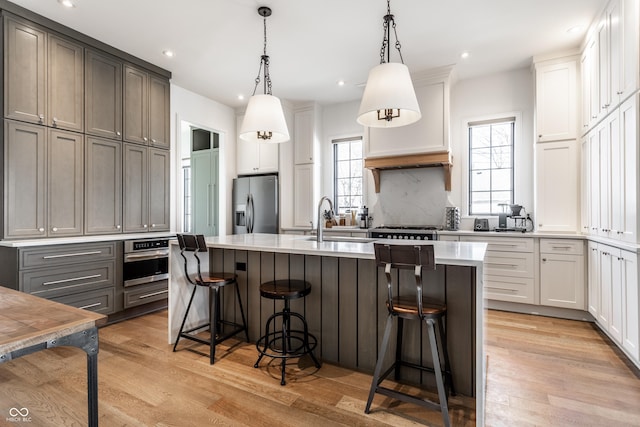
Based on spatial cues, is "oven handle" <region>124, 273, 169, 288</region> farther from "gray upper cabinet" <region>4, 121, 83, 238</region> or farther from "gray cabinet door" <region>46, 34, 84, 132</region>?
"gray cabinet door" <region>46, 34, 84, 132</region>

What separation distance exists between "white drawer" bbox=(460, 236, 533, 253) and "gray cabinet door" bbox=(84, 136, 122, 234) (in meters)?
3.98

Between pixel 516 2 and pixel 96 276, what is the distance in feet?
15.1

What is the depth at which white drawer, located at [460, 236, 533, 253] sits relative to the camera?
3.69m

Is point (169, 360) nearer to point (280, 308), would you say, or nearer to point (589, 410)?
point (280, 308)

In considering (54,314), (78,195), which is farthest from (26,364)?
(54,314)

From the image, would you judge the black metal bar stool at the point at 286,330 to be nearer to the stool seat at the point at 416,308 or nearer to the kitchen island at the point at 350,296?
the kitchen island at the point at 350,296

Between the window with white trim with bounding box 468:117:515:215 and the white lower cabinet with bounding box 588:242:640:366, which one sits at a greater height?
the window with white trim with bounding box 468:117:515:215

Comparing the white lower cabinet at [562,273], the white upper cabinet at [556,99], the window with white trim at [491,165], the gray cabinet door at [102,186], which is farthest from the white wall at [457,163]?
the gray cabinet door at [102,186]

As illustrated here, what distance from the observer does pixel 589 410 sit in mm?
1899

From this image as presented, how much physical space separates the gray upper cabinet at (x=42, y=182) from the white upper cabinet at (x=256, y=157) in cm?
248

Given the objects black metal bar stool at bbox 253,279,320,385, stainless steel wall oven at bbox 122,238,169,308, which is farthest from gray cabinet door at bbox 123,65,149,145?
black metal bar stool at bbox 253,279,320,385

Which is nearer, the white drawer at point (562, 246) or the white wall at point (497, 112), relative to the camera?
the white drawer at point (562, 246)

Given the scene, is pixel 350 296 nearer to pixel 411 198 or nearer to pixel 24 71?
pixel 411 198

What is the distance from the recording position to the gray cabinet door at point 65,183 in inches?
123
